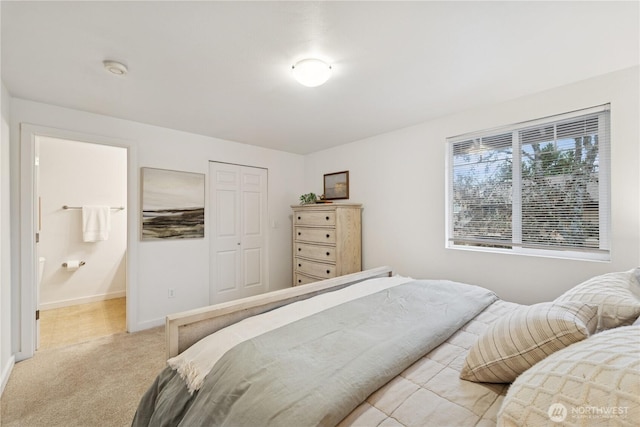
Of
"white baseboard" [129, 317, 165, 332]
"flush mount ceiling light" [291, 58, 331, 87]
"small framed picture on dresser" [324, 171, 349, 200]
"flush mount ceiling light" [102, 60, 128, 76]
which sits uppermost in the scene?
"flush mount ceiling light" [102, 60, 128, 76]

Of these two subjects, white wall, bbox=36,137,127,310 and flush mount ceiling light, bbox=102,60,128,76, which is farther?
white wall, bbox=36,137,127,310

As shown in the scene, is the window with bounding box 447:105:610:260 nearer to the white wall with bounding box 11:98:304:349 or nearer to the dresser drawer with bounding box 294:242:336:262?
the dresser drawer with bounding box 294:242:336:262

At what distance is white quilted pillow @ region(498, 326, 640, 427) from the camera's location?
1.86 feet

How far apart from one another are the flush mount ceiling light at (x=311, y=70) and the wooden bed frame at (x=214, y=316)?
147 centimetres

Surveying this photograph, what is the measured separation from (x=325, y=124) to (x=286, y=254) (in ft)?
7.37

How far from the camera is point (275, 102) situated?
2.53 meters

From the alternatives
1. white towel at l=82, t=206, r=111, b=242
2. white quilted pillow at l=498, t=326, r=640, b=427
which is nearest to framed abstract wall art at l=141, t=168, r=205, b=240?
white towel at l=82, t=206, r=111, b=242

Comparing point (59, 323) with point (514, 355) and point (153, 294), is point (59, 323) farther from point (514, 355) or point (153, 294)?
point (514, 355)

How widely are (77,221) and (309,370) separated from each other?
4.73m

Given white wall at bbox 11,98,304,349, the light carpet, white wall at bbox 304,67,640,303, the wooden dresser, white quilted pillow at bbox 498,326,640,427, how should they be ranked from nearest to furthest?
white quilted pillow at bbox 498,326,640,427 < the light carpet < white wall at bbox 304,67,640,303 < white wall at bbox 11,98,304,349 < the wooden dresser

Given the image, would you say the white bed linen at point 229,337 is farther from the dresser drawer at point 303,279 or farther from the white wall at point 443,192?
the dresser drawer at point 303,279

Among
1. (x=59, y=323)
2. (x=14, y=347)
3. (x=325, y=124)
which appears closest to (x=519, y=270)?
(x=325, y=124)

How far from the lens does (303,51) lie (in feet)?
5.72

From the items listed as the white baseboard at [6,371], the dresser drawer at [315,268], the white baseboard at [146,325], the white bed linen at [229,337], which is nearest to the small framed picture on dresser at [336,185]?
the dresser drawer at [315,268]
